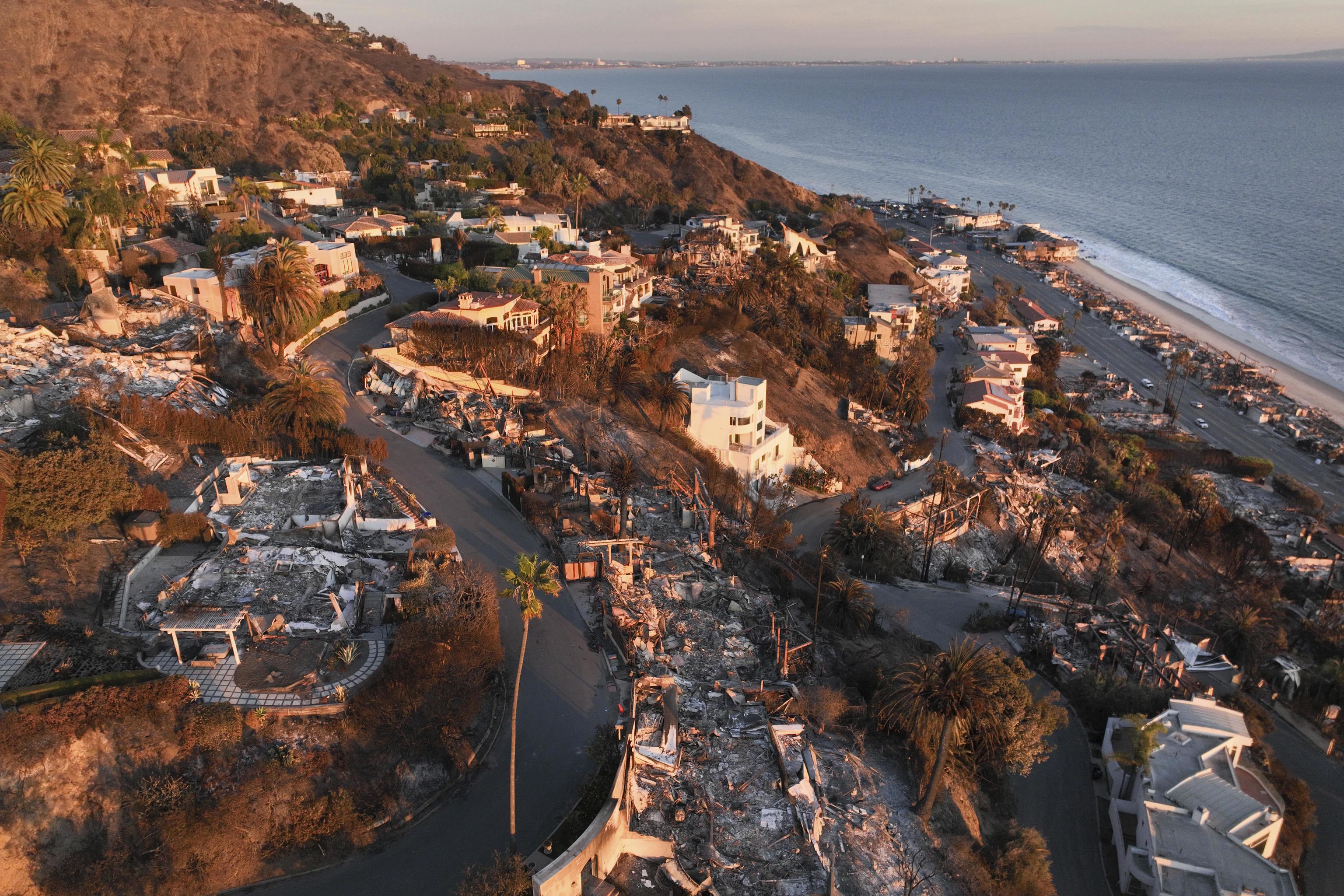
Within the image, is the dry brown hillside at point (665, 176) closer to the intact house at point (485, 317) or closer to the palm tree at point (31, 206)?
the intact house at point (485, 317)

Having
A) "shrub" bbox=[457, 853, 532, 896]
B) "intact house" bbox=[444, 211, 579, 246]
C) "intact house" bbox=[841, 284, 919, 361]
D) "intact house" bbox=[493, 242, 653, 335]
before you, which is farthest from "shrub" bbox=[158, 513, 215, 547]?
"intact house" bbox=[841, 284, 919, 361]

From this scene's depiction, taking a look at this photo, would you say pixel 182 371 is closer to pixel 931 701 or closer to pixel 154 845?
pixel 154 845

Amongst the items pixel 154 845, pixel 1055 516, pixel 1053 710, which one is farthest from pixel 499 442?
pixel 1055 516

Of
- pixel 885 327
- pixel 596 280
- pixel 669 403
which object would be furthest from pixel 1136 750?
pixel 885 327

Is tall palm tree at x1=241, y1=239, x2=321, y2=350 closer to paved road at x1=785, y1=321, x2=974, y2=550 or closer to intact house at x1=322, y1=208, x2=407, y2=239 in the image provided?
intact house at x1=322, y1=208, x2=407, y2=239

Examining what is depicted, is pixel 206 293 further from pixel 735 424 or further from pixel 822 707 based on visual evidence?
pixel 822 707

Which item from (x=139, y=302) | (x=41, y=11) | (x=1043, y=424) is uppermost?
(x=41, y=11)
